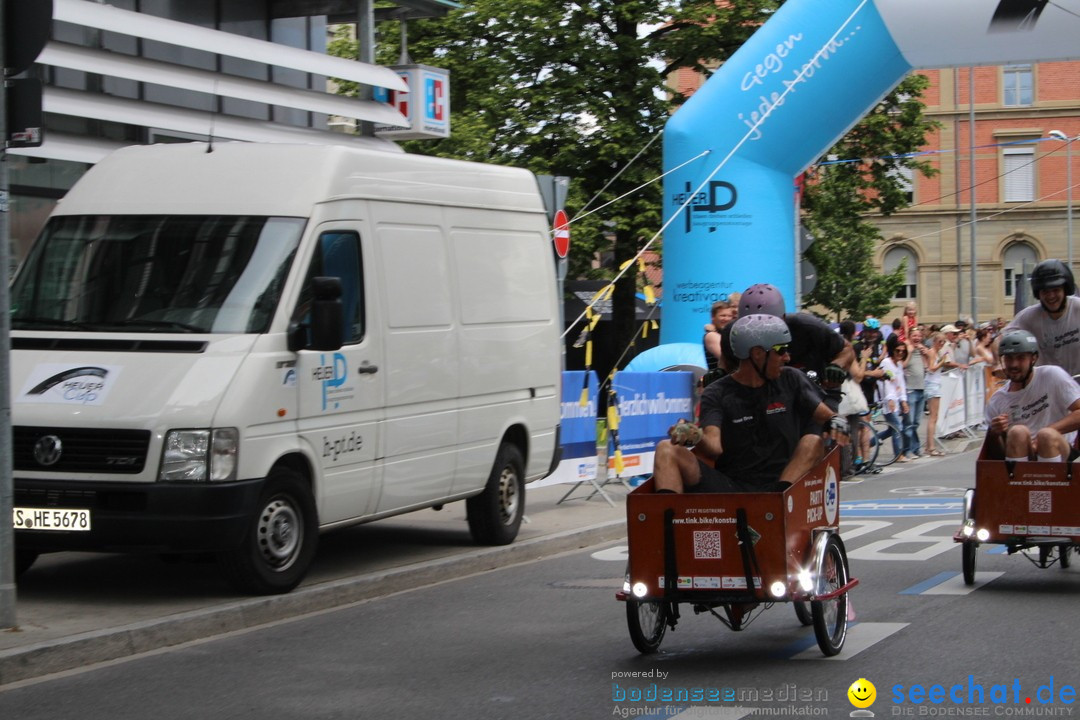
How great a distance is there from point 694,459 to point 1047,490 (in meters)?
3.10

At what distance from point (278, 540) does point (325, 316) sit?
1.40 m

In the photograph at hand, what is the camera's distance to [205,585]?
978cm

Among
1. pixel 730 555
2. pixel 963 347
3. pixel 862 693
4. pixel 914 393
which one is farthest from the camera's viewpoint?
pixel 963 347

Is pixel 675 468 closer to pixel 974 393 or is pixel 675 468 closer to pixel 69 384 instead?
pixel 69 384

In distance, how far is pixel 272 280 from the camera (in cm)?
941

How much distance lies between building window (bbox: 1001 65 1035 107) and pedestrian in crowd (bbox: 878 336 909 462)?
50.8 m

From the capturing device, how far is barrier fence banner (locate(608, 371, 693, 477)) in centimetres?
1546

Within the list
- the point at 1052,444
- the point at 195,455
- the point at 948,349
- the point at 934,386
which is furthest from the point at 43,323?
the point at 948,349

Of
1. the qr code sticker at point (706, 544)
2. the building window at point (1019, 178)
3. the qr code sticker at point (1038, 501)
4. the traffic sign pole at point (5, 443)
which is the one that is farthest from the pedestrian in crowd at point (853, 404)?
the building window at point (1019, 178)

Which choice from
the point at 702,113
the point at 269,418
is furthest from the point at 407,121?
the point at 269,418

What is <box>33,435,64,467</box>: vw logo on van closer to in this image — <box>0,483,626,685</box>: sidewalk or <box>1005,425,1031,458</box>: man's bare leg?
<box>0,483,626,685</box>: sidewalk

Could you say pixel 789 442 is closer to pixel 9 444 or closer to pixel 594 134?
pixel 9 444

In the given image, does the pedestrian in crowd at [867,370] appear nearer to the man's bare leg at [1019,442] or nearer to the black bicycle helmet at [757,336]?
the man's bare leg at [1019,442]

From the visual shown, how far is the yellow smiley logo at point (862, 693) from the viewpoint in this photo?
6.38 metres
